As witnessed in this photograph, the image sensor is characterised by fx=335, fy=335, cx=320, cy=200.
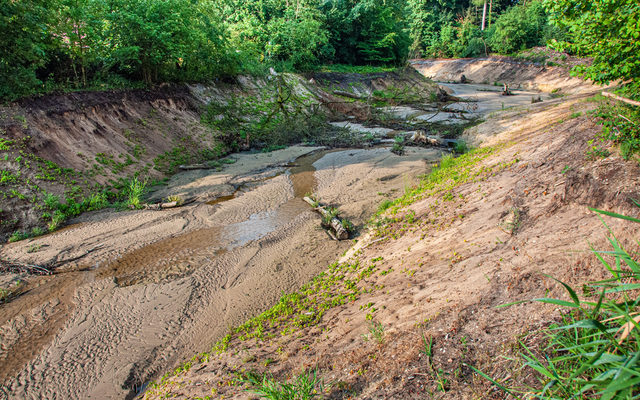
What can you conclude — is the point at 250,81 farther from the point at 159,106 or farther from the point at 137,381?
the point at 137,381

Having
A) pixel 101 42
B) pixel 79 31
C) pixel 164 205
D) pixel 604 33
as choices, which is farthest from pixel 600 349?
A: pixel 101 42

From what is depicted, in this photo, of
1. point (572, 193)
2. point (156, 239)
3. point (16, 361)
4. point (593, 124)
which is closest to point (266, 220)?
point (156, 239)

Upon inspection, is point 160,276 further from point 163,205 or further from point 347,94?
point 347,94

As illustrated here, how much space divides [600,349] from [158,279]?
22.1ft

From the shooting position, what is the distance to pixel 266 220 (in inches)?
356

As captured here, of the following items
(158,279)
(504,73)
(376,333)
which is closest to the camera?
(376,333)

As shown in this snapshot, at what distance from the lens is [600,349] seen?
5.77ft

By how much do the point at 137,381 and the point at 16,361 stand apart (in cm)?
191

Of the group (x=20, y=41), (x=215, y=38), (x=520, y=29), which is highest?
(x=520, y=29)

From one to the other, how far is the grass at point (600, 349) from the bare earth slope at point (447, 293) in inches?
15.5

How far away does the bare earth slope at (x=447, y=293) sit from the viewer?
10.2 feet

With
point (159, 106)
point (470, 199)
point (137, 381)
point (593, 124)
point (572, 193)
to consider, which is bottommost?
point (137, 381)

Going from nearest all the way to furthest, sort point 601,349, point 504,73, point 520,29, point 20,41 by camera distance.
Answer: point 601,349, point 20,41, point 504,73, point 520,29

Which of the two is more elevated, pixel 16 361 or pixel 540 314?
pixel 540 314
